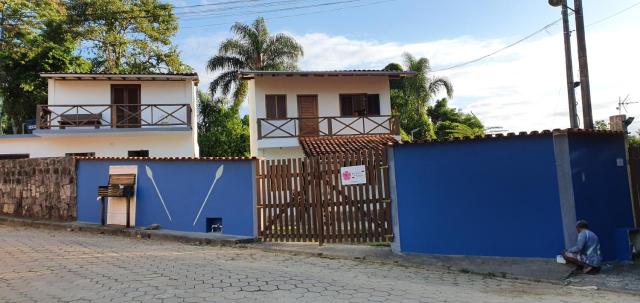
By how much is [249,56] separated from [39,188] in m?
17.4

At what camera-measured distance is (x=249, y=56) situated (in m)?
29.7

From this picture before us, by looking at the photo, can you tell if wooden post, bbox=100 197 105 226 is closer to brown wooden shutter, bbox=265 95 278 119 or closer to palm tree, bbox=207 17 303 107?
brown wooden shutter, bbox=265 95 278 119

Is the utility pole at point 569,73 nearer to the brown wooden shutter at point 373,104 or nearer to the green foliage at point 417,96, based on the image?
the brown wooden shutter at point 373,104

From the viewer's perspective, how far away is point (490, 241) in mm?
8289

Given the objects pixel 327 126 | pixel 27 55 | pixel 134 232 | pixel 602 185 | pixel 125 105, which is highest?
pixel 27 55

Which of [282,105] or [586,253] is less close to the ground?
[282,105]

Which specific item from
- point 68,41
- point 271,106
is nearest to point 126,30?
point 68,41

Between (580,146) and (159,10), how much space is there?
81.4ft

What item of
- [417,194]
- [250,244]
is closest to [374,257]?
[417,194]

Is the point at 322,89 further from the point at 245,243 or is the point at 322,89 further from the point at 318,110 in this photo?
the point at 245,243

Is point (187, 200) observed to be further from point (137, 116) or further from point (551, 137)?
point (137, 116)

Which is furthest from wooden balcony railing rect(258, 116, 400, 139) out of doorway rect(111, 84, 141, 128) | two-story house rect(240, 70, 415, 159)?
doorway rect(111, 84, 141, 128)

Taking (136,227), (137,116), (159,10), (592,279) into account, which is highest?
(159,10)

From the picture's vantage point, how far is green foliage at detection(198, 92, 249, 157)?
2847cm
